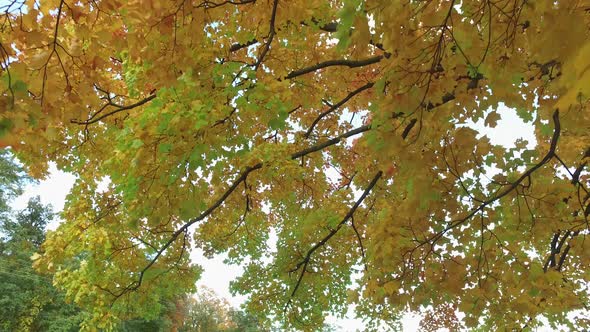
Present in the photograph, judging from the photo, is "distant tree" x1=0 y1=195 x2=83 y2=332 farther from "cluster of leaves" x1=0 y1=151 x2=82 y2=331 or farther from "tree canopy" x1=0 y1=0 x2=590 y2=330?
"tree canopy" x1=0 y1=0 x2=590 y2=330

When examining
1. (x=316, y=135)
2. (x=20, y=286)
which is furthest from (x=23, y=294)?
(x=316, y=135)

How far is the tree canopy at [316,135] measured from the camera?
2.29 m

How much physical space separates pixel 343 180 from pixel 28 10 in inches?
241

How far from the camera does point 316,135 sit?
6.34 m

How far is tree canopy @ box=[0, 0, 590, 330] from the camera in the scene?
2287 millimetres

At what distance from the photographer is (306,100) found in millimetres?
4391

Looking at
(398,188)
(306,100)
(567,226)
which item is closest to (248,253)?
(306,100)

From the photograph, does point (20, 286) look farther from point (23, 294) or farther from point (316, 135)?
point (316, 135)

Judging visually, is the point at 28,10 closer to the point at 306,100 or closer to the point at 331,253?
the point at 306,100

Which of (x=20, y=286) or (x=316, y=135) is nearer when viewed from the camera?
(x=316, y=135)

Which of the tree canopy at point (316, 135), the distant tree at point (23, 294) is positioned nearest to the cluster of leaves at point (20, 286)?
the distant tree at point (23, 294)

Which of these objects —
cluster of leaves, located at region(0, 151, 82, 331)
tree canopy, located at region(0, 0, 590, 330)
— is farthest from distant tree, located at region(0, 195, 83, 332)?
tree canopy, located at region(0, 0, 590, 330)

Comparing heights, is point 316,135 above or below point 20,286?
below

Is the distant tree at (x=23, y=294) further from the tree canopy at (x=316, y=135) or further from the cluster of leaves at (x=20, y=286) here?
the tree canopy at (x=316, y=135)
